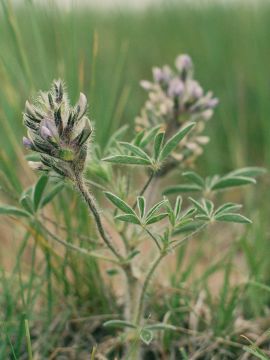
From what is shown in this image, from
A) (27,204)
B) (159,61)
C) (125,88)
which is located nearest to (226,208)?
(27,204)

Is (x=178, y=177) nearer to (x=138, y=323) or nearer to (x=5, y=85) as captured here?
(x=5, y=85)

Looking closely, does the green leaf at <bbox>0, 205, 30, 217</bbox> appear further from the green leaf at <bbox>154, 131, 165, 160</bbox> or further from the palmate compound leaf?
the green leaf at <bbox>154, 131, 165, 160</bbox>

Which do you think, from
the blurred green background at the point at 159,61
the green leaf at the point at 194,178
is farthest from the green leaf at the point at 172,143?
the blurred green background at the point at 159,61

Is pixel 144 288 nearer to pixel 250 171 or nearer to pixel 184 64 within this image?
pixel 250 171

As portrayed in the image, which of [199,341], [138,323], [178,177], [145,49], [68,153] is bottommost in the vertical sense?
[199,341]

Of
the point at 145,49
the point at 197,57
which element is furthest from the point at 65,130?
the point at 145,49

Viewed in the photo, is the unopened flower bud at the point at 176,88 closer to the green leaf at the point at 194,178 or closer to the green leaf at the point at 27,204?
the green leaf at the point at 194,178

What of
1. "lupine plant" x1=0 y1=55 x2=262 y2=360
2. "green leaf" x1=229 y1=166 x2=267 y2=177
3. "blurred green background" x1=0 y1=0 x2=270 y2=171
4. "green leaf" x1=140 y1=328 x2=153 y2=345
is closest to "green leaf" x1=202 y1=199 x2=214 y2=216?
"lupine plant" x1=0 y1=55 x2=262 y2=360
